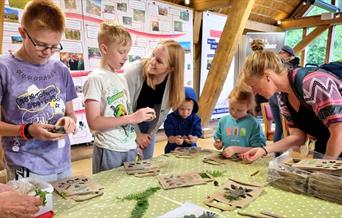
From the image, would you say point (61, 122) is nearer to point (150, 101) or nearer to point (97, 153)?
point (97, 153)

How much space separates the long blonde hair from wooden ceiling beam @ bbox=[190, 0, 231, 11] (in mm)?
2891

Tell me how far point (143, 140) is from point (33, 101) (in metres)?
0.75

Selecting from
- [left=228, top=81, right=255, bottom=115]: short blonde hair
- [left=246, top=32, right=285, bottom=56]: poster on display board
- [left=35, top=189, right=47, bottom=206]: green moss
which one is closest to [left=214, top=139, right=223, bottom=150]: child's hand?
[left=228, top=81, right=255, bottom=115]: short blonde hair

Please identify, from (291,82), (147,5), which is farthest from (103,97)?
(147,5)

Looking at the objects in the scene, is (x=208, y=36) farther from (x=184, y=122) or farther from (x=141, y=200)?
(x=141, y=200)

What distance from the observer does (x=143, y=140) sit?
71.2 inches

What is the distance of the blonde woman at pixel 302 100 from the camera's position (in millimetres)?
1189

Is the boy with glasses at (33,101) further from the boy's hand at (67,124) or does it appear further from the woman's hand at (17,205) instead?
the woman's hand at (17,205)

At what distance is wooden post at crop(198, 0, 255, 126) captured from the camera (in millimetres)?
3582

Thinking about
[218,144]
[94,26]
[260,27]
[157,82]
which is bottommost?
[218,144]

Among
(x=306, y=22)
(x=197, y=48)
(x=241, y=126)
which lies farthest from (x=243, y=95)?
(x=306, y=22)

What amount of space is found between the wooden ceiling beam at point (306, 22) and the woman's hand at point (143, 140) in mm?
5945

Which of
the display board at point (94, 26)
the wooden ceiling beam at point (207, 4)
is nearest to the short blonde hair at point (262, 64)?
the display board at point (94, 26)

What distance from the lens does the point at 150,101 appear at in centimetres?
185
